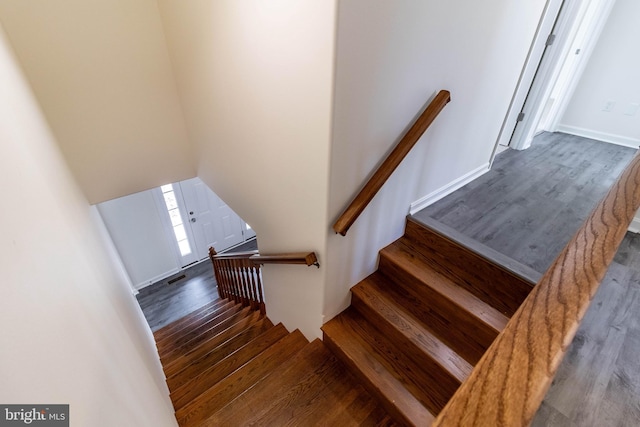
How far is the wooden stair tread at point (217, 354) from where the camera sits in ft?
8.34

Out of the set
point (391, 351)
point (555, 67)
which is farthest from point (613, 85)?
point (391, 351)

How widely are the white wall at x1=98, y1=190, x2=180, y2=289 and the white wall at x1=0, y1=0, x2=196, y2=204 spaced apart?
1.61 metres

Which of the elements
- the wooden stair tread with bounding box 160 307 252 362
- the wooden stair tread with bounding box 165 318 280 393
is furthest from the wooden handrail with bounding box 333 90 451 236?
the wooden stair tread with bounding box 160 307 252 362

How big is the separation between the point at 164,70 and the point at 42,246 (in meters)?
1.98

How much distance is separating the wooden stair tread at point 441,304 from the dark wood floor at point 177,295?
3518mm

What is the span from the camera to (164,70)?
2275mm

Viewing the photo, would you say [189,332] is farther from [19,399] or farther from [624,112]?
[624,112]

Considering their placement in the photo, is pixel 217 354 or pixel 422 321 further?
pixel 217 354

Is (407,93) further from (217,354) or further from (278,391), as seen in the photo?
(217,354)

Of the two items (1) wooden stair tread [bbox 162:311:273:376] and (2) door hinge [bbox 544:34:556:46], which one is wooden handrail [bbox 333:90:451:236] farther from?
(2) door hinge [bbox 544:34:556:46]

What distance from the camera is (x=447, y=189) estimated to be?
2318 mm

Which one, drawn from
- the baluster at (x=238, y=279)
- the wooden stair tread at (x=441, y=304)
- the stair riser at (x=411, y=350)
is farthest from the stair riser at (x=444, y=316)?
the baluster at (x=238, y=279)

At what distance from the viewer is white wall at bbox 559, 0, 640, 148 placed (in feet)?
10.1

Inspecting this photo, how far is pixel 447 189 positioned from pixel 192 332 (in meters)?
3.14
